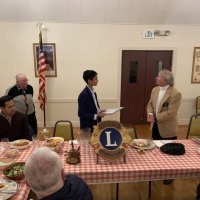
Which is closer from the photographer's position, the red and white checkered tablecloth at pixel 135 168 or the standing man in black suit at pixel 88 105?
the red and white checkered tablecloth at pixel 135 168

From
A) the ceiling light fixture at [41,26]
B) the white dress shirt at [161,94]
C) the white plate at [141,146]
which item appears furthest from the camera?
the ceiling light fixture at [41,26]

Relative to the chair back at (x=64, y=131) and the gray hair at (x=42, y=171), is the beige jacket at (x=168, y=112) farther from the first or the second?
the gray hair at (x=42, y=171)

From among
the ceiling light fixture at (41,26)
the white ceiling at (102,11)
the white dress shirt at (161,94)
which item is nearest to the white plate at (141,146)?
the white dress shirt at (161,94)

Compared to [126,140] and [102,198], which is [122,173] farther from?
[102,198]

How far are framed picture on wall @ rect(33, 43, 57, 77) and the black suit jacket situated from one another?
2.52 m

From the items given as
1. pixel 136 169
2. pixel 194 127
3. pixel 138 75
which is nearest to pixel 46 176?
pixel 136 169

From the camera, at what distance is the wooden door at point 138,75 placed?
572cm

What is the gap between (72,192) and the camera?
4.45 feet

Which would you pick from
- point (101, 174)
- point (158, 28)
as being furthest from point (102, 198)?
point (158, 28)

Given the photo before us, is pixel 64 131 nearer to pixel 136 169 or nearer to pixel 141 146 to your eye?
pixel 141 146

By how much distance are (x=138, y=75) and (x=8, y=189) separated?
458 cm

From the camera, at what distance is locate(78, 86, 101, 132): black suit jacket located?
3209 mm

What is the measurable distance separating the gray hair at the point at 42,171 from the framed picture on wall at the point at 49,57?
4.44 metres

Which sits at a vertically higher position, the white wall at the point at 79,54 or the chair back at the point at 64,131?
the white wall at the point at 79,54
